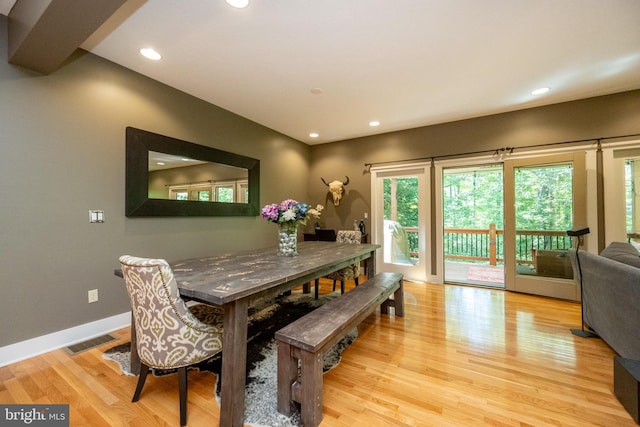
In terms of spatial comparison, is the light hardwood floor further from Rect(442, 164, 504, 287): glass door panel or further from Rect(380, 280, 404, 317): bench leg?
Rect(442, 164, 504, 287): glass door panel

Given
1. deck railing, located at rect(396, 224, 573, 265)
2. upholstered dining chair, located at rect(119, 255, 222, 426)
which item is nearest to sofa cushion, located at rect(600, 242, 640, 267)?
deck railing, located at rect(396, 224, 573, 265)

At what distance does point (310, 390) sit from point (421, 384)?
0.86 meters

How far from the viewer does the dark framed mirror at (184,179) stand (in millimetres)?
2719

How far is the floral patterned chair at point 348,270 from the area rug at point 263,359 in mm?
436

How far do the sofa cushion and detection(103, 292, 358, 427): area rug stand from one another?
228 centimetres

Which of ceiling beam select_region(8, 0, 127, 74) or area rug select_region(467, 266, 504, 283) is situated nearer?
ceiling beam select_region(8, 0, 127, 74)

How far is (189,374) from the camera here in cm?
188

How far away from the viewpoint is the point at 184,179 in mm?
3170

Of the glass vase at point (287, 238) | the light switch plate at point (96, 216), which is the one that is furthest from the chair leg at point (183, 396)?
the light switch plate at point (96, 216)

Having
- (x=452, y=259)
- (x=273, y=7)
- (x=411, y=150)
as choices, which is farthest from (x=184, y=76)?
(x=452, y=259)

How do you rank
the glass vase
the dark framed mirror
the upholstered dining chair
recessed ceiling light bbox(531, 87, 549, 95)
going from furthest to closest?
recessed ceiling light bbox(531, 87, 549, 95) < the dark framed mirror < the glass vase < the upholstered dining chair

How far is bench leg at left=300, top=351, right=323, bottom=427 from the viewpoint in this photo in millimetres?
1386

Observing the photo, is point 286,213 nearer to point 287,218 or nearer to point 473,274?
point 287,218

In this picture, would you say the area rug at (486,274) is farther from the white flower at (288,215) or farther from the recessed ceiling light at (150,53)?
the recessed ceiling light at (150,53)
